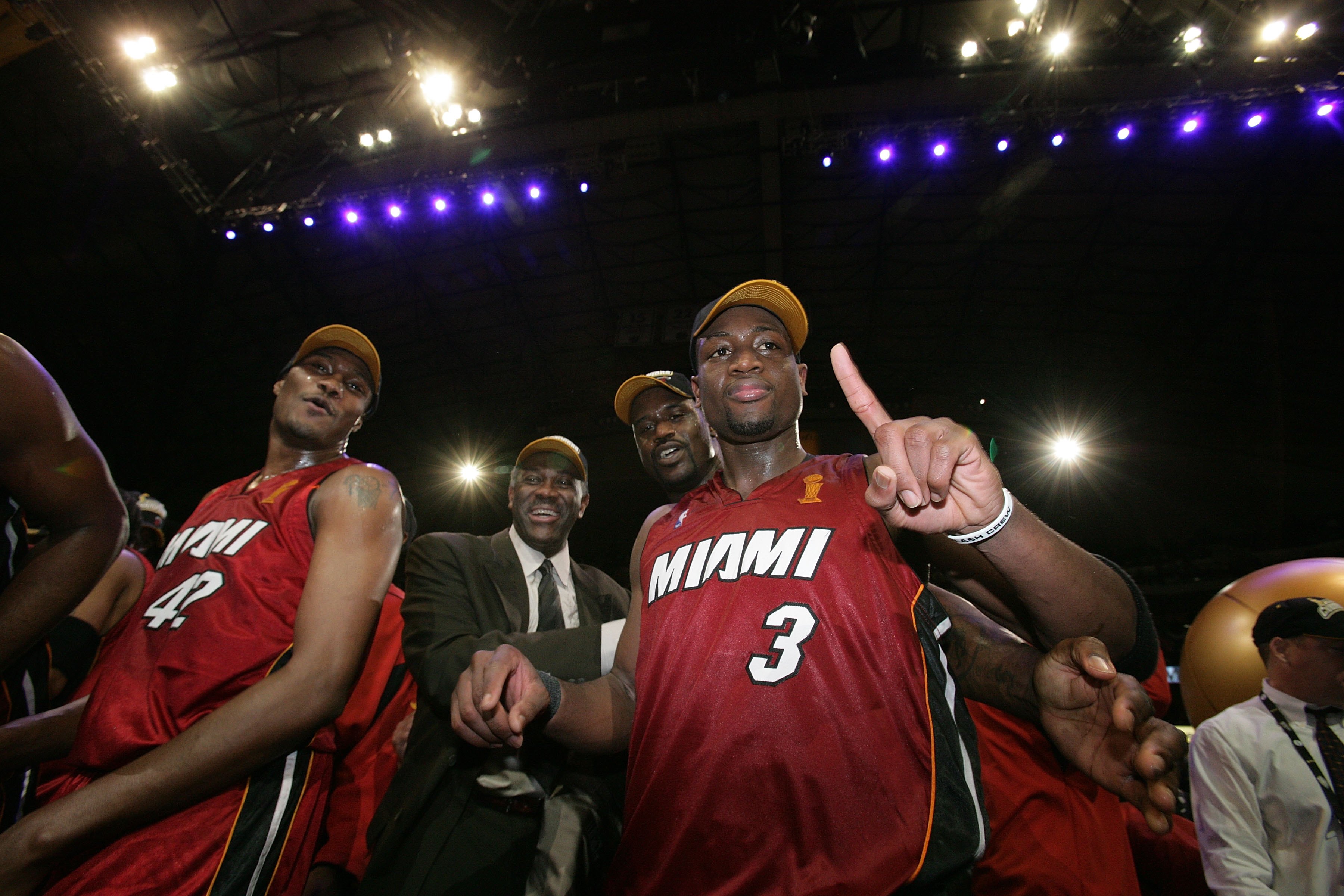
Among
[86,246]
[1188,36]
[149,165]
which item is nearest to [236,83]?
[149,165]

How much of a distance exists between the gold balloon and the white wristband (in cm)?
431

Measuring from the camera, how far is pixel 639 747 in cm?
153

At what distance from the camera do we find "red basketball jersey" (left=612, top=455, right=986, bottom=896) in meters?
1.19

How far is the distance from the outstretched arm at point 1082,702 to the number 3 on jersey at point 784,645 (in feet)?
1.46

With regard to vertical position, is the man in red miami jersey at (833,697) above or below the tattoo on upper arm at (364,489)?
below

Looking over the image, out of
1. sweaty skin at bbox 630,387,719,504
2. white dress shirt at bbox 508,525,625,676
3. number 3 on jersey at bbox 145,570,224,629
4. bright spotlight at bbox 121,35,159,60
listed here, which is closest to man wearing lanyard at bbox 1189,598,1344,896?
sweaty skin at bbox 630,387,719,504

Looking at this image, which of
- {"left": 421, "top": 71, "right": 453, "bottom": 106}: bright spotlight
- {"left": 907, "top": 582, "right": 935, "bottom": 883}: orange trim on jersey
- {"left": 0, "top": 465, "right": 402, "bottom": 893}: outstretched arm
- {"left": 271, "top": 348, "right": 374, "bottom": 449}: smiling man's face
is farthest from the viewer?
{"left": 421, "top": 71, "right": 453, "bottom": 106}: bright spotlight

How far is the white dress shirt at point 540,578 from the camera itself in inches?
99.5

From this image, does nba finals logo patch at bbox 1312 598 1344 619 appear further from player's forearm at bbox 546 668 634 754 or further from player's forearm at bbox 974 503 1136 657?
player's forearm at bbox 546 668 634 754

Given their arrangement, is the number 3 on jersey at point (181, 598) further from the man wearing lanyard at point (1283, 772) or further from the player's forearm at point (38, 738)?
the man wearing lanyard at point (1283, 772)

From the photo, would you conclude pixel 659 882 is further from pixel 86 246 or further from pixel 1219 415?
pixel 1219 415

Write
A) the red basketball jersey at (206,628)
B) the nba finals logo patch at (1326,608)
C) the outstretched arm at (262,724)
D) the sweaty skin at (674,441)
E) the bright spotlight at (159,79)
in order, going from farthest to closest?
the bright spotlight at (159,79) < the sweaty skin at (674,441) < the nba finals logo patch at (1326,608) < the red basketball jersey at (206,628) < the outstretched arm at (262,724)

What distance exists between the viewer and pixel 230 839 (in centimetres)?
149

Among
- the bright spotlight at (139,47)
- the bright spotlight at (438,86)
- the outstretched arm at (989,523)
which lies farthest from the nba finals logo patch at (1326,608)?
the bright spotlight at (139,47)
